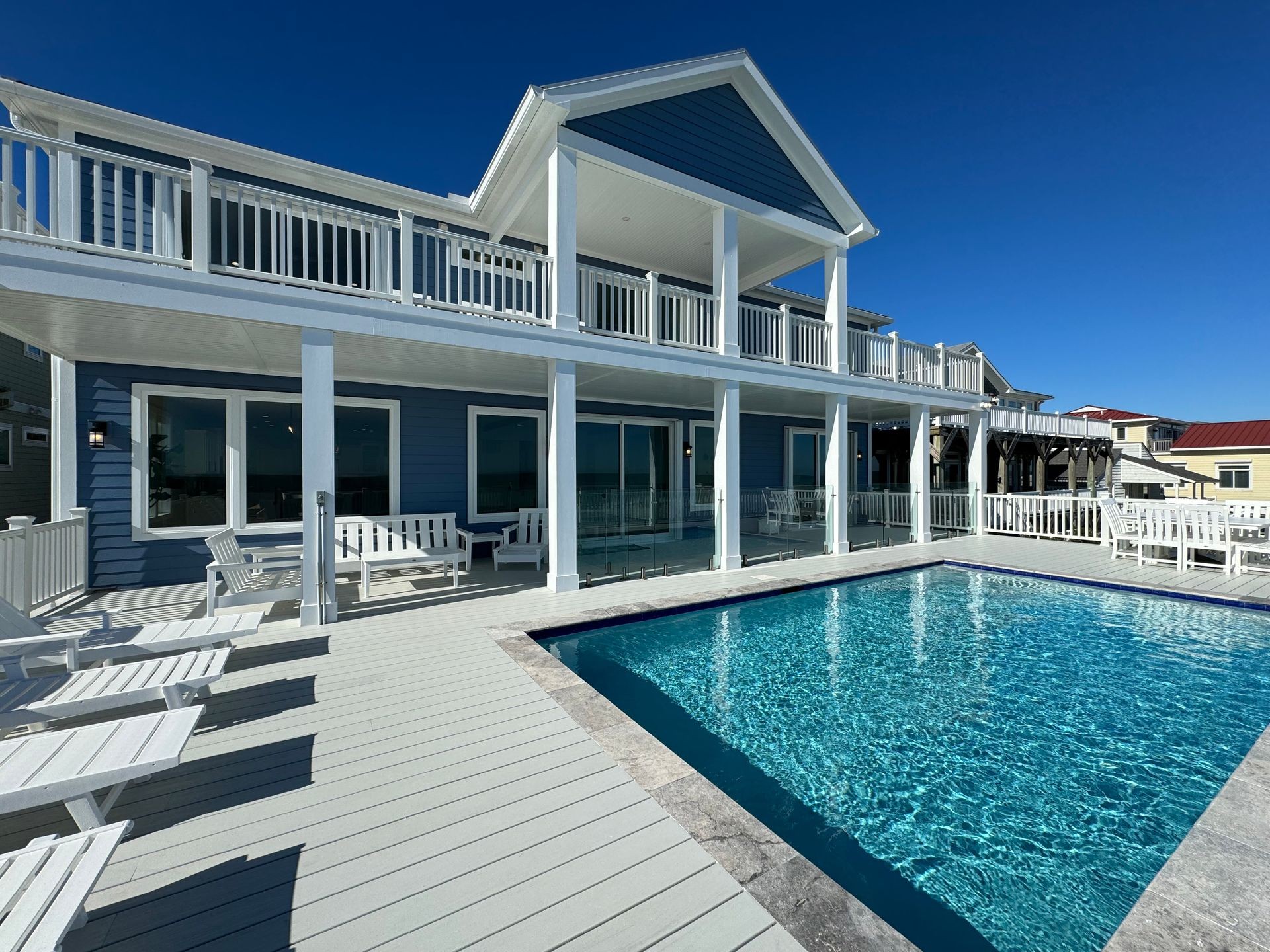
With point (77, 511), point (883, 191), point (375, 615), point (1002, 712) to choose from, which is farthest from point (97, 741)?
point (883, 191)

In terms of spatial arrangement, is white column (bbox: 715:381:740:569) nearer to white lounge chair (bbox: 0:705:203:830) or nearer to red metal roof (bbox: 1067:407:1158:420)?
white lounge chair (bbox: 0:705:203:830)

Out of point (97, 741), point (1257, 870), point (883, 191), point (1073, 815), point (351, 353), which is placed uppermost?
A: point (883, 191)

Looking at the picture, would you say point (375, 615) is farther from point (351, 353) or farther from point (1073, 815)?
point (1073, 815)

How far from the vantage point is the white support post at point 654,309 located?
7.20m

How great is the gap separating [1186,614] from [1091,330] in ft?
101

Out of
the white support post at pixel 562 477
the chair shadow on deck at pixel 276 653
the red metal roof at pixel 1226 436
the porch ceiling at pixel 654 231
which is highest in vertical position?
the porch ceiling at pixel 654 231

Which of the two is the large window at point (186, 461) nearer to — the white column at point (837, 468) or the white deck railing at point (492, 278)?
the white deck railing at point (492, 278)

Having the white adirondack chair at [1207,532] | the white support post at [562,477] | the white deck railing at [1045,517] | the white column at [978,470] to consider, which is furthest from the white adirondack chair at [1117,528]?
the white support post at [562,477]

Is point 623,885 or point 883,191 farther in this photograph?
point 883,191

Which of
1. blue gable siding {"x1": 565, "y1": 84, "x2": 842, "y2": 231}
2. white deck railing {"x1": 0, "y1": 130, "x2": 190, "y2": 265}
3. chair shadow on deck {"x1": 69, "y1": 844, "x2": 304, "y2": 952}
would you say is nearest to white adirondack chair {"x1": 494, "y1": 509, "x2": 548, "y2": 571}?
white deck railing {"x1": 0, "y1": 130, "x2": 190, "y2": 265}

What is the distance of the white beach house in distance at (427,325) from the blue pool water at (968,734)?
269 centimetres

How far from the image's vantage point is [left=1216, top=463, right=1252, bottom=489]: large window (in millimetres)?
25266

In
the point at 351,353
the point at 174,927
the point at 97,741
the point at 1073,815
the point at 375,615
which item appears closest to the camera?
the point at 174,927

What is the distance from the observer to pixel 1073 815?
8.62 feet
